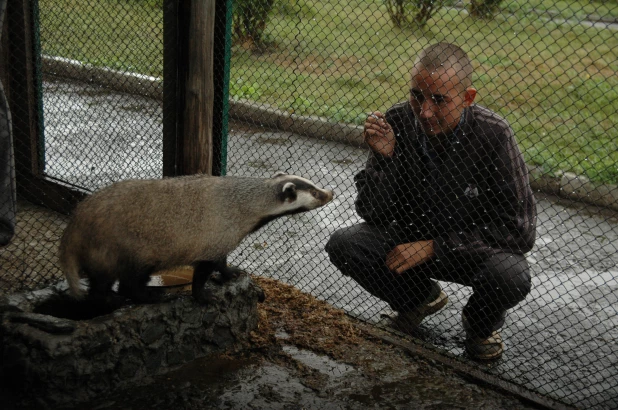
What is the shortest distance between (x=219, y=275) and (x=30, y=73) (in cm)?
238

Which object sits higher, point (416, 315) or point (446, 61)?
point (446, 61)

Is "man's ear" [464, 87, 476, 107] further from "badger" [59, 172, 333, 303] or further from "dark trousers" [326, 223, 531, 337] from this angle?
"badger" [59, 172, 333, 303]

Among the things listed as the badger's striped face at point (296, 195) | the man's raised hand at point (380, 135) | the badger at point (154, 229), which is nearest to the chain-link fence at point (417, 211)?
the man's raised hand at point (380, 135)

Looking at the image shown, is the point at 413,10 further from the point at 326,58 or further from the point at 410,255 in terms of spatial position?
the point at 410,255

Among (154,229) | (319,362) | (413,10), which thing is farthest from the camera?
(413,10)

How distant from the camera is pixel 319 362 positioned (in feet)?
13.2

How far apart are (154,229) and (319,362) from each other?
3.90ft

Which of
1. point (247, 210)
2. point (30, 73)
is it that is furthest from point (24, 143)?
point (247, 210)

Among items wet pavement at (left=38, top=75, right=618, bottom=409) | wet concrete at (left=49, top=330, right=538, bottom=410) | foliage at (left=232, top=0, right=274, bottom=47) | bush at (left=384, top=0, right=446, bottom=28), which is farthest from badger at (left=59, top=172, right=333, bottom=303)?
bush at (left=384, top=0, right=446, bottom=28)

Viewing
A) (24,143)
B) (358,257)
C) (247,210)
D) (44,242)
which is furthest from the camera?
(24,143)

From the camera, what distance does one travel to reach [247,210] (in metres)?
3.99

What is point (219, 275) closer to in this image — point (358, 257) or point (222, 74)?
point (358, 257)

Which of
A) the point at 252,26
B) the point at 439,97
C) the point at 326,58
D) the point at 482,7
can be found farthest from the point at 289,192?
the point at 482,7

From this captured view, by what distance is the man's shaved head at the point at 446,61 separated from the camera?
388 centimetres
